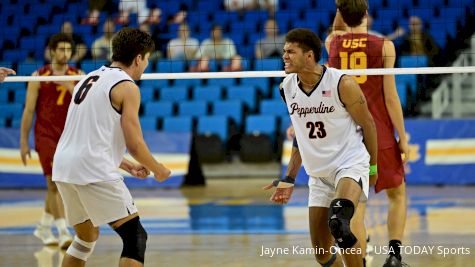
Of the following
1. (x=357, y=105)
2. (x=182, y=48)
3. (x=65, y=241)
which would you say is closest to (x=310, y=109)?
(x=357, y=105)

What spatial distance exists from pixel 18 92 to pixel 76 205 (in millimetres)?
12597

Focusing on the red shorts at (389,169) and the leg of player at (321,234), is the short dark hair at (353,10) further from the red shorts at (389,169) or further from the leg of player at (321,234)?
the leg of player at (321,234)

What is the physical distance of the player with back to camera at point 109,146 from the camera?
5738 mm

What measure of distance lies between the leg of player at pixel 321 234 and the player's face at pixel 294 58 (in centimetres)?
98

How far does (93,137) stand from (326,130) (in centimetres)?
161

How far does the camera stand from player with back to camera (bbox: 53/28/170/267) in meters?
5.74

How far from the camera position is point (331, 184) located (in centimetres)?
650

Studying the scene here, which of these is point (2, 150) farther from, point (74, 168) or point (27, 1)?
point (74, 168)

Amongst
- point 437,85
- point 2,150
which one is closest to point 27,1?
point 2,150

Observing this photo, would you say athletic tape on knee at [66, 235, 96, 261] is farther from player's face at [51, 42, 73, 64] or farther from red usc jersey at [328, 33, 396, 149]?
player's face at [51, 42, 73, 64]

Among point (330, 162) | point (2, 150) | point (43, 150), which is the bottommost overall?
point (2, 150)

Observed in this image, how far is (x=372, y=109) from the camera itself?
755 cm

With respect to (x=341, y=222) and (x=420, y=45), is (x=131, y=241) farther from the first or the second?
(x=420, y=45)

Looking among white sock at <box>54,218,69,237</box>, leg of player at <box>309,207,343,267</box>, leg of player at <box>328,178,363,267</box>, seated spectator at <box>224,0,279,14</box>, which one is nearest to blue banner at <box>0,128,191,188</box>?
seated spectator at <box>224,0,279,14</box>
